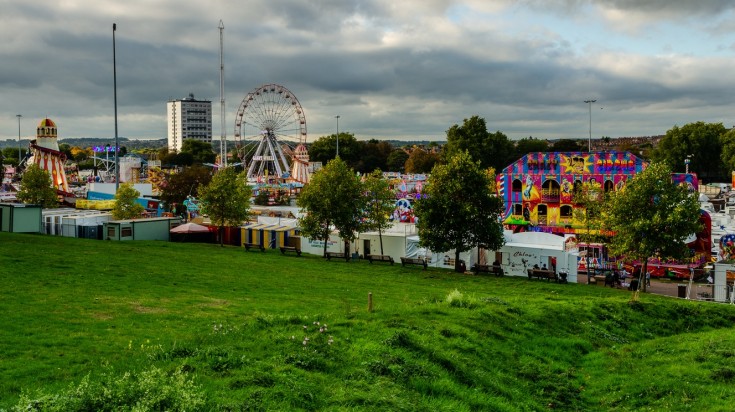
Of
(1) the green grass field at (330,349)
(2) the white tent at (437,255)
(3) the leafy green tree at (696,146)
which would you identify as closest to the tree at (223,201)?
(2) the white tent at (437,255)

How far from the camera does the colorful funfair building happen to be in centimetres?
4238

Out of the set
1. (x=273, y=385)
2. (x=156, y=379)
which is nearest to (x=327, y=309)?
(x=273, y=385)

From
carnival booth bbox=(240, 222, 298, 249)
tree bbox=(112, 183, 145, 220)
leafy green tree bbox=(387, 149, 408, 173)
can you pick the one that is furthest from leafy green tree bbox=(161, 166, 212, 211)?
leafy green tree bbox=(387, 149, 408, 173)

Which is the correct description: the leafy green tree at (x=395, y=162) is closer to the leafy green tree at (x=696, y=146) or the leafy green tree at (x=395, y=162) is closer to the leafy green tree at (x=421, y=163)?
the leafy green tree at (x=421, y=163)

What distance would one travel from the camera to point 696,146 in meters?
95.6

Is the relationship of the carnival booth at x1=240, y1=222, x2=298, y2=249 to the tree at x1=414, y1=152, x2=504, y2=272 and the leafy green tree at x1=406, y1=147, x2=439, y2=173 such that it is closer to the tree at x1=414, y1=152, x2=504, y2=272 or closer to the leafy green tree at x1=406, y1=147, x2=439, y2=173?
the tree at x1=414, y1=152, x2=504, y2=272

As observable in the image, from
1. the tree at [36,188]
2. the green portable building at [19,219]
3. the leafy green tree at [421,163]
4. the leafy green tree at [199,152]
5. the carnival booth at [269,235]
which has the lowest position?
the carnival booth at [269,235]

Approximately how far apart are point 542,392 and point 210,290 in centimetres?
1270

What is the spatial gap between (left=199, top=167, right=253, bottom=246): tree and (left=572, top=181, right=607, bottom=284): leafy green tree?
22.7m

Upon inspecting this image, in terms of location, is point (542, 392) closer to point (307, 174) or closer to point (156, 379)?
point (156, 379)

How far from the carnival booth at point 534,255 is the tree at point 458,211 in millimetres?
2126

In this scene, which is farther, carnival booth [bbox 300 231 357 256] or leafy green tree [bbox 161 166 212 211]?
leafy green tree [bbox 161 166 212 211]

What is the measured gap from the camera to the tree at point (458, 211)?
3098 cm

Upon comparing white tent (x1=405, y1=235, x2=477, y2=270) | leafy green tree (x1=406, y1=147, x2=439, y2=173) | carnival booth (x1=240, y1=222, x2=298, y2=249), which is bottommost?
white tent (x1=405, y1=235, x2=477, y2=270)
